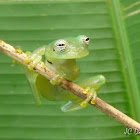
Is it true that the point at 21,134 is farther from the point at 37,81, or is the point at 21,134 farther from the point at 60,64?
the point at 60,64

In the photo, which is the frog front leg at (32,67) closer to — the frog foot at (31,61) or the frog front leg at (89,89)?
the frog foot at (31,61)

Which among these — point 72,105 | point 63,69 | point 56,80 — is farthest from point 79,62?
point 56,80

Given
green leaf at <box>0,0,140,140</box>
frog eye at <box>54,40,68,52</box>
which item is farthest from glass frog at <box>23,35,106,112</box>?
green leaf at <box>0,0,140,140</box>

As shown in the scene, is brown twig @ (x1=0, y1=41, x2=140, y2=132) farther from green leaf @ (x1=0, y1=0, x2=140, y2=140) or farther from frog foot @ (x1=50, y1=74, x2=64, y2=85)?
green leaf @ (x1=0, y1=0, x2=140, y2=140)

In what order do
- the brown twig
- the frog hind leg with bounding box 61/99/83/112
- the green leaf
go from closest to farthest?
the brown twig, the frog hind leg with bounding box 61/99/83/112, the green leaf

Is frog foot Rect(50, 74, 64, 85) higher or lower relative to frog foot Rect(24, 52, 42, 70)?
lower

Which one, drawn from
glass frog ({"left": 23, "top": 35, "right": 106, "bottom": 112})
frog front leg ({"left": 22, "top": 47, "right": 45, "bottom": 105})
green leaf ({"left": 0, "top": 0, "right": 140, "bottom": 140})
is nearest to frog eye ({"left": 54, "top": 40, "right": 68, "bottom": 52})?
glass frog ({"left": 23, "top": 35, "right": 106, "bottom": 112})

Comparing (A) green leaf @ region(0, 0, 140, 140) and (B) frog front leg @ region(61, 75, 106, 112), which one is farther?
(A) green leaf @ region(0, 0, 140, 140)

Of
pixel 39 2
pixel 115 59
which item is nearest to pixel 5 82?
pixel 39 2

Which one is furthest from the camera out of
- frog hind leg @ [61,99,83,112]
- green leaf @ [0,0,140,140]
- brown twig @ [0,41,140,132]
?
green leaf @ [0,0,140,140]
